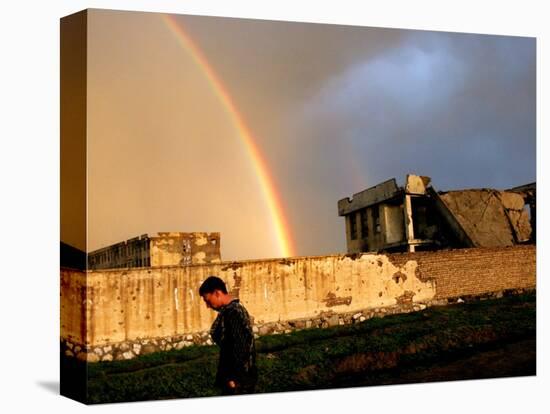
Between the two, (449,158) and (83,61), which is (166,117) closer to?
(83,61)

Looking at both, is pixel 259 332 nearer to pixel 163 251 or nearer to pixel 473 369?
pixel 163 251

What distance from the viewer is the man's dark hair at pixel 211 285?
1284 cm

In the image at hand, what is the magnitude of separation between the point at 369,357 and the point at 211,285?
8.26 ft

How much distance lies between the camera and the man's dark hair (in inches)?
506

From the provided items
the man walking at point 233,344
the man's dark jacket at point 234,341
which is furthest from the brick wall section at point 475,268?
the man's dark jacket at point 234,341

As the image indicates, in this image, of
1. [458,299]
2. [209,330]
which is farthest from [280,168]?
[458,299]

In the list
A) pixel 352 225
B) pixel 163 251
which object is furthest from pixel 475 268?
pixel 163 251

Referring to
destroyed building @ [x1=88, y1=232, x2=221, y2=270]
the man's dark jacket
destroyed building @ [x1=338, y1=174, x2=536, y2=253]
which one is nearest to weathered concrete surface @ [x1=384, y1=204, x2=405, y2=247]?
destroyed building @ [x1=338, y1=174, x2=536, y2=253]

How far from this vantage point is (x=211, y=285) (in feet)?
42.3

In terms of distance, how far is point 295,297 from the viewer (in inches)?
537

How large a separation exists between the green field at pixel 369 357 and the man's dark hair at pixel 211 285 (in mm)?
742

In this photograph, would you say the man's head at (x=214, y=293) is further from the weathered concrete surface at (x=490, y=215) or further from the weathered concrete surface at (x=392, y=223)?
the weathered concrete surface at (x=490, y=215)

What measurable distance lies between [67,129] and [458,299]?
6.28 metres

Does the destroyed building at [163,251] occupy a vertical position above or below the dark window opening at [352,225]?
below
